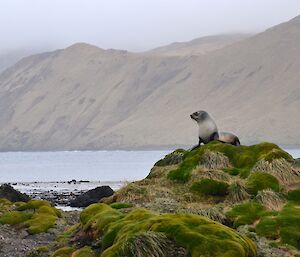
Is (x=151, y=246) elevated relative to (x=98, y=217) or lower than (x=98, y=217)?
elevated

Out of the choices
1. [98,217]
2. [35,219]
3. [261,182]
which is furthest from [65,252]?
[35,219]

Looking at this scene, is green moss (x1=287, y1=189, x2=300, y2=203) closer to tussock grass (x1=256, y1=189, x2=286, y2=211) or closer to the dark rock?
tussock grass (x1=256, y1=189, x2=286, y2=211)

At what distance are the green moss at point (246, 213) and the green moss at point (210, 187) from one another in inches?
111

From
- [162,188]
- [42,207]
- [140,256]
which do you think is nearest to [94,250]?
[140,256]

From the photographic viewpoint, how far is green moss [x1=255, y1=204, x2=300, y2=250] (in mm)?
17375

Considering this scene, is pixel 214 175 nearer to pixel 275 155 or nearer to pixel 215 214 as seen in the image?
pixel 275 155

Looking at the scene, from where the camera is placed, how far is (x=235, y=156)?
2755 cm

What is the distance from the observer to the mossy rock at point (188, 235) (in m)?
13.4

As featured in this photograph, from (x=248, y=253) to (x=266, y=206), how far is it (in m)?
7.00

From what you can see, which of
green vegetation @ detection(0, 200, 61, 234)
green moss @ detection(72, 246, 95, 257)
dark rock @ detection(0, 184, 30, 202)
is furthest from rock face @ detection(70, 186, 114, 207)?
green moss @ detection(72, 246, 95, 257)

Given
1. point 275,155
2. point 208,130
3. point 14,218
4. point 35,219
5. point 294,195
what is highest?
point 208,130

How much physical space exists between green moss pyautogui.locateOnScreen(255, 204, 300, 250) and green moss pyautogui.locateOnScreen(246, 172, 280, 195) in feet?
11.7

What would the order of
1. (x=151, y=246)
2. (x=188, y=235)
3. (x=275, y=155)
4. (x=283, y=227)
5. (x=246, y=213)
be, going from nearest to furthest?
(x=151, y=246) < (x=188, y=235) < (x=283, y=227) < (x=246, y=213) < (x=275, y=155)

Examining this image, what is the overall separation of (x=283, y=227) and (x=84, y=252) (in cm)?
623
